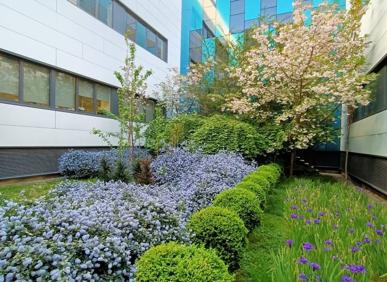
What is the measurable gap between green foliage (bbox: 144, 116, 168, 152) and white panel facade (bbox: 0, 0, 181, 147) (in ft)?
6.43

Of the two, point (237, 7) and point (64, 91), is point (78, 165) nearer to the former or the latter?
point (64, 91)

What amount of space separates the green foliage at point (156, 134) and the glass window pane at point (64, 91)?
2.59m

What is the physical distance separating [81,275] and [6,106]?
664 cm

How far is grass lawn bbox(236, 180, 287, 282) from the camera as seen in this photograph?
2654mm

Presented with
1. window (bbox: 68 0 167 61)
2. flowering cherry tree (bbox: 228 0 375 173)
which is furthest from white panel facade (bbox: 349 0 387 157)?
window (bbox: 68 0 167 61)

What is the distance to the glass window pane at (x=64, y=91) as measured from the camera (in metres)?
8.55

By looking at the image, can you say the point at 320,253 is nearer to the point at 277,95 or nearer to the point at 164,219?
the point at 164,219

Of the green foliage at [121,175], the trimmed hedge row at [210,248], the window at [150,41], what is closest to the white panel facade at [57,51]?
the window at [150,41]

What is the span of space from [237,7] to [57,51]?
36.3 feet

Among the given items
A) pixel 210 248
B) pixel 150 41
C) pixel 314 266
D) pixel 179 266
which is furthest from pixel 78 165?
pixel 150 41

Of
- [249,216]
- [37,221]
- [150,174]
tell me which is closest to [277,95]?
[150,174]

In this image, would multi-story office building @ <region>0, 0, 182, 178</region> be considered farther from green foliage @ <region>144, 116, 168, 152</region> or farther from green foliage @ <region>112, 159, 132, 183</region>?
green foliage @ <region>112, 159, 132, 183</region>

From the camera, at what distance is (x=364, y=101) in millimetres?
7297

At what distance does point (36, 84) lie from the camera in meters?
7.81
